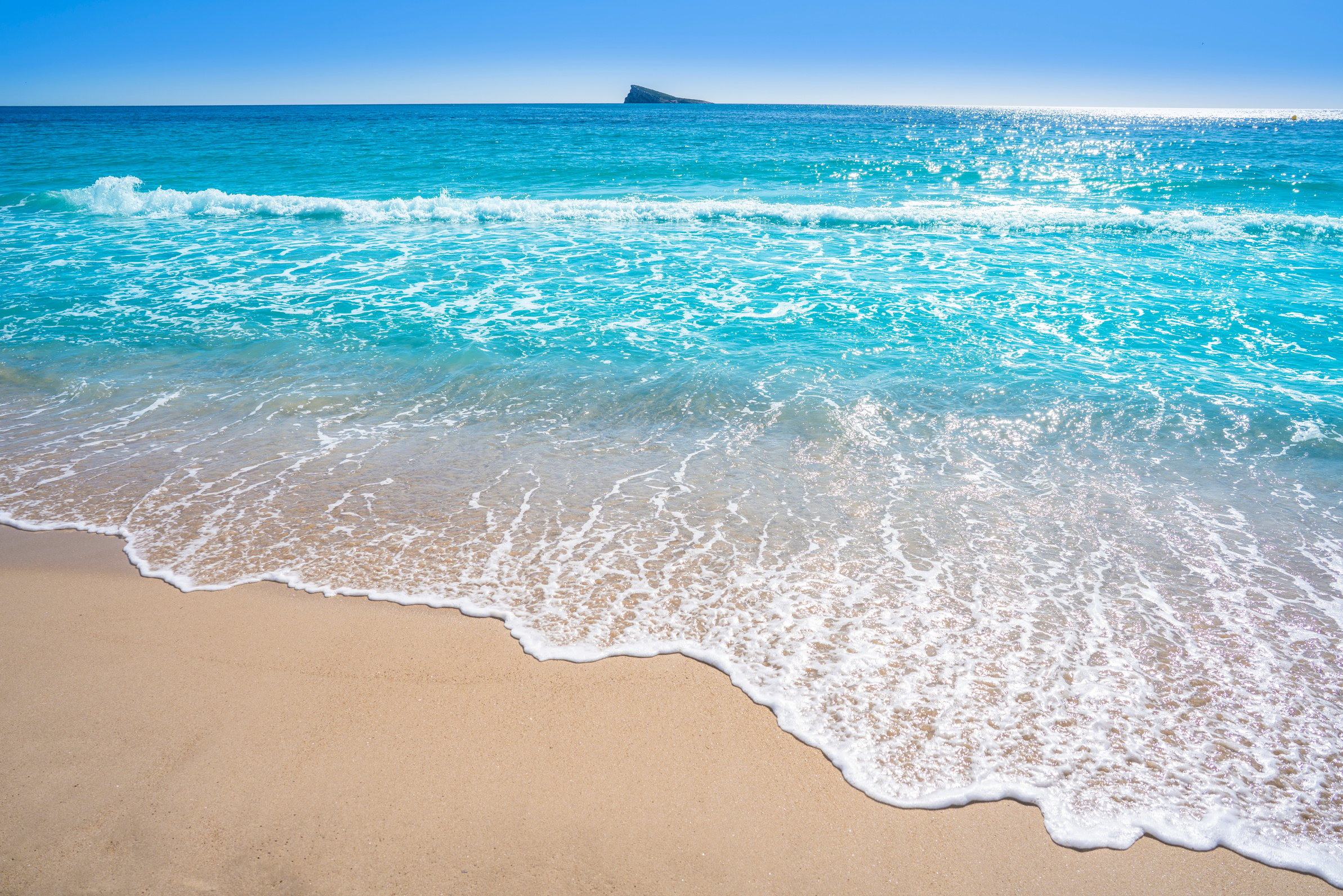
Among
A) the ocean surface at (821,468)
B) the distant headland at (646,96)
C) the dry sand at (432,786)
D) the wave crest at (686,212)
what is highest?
the distant headland at (646,96)

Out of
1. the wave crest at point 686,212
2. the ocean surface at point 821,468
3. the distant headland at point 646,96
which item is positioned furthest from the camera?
the distant headland at point 646,96

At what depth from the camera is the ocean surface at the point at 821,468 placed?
321cm

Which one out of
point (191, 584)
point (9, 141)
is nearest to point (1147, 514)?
point (191, 584)

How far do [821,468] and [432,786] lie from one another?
12.2ft

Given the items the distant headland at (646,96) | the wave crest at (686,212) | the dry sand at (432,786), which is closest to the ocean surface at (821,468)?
the dry sand at (432,786)

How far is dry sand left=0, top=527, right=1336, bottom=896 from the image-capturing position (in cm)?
257

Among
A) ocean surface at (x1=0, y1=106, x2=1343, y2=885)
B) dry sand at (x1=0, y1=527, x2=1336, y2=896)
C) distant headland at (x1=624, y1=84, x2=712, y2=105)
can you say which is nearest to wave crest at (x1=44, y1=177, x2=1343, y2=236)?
ocean surface at (x1=0, y1=106, x2=1343, y2=885)

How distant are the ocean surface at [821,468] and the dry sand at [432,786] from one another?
0.61 ft

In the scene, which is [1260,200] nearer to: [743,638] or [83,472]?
[743,638]

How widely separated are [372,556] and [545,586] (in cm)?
122

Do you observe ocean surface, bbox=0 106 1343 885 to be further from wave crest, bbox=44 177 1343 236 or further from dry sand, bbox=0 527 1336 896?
wave crest, bbox=44 177 1343 236

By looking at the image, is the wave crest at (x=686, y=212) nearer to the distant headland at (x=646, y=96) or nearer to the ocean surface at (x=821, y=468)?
the ocean surface at (x=821, y=468)

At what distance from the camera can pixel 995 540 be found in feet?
14.8

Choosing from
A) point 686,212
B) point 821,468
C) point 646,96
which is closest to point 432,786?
point 821,468
